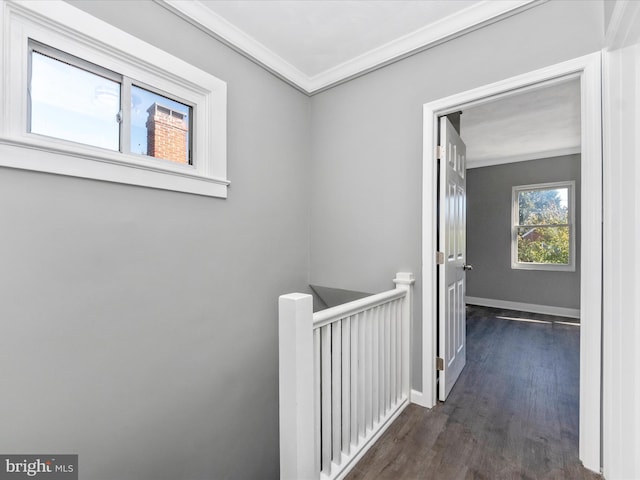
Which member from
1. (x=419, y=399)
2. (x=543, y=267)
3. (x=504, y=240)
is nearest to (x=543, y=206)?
(x=504, y=240)

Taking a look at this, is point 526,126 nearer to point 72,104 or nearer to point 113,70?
point 113,70

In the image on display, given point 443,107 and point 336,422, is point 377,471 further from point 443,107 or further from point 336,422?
point 443,107

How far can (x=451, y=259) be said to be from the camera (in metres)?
2.25

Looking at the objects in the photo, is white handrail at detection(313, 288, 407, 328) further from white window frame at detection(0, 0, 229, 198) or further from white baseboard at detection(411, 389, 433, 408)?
white window frame at detection(0, 0, 229, 198)

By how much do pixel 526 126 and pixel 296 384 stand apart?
4270 mm

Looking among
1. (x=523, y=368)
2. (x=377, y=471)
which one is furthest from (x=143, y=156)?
(x=523, y=368)

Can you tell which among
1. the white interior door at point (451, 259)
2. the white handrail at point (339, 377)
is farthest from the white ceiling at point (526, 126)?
the white handrail at point (339, 377)

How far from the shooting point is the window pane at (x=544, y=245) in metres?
Answer: 4.65

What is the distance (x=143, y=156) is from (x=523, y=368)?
3500mm

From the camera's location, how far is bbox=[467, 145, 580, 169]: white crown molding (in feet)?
14.7

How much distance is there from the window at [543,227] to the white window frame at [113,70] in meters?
5.07

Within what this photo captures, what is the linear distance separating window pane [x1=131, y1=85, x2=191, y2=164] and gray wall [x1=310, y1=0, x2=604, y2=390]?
3.95ft

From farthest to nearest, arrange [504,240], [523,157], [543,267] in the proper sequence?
[504,240]
[523,157]
[543,267]

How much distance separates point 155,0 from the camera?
1.69 metres
